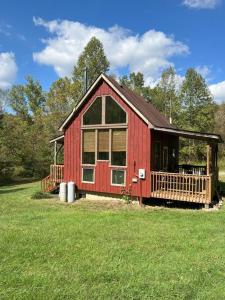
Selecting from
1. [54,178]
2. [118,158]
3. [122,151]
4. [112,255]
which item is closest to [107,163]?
[118,158]

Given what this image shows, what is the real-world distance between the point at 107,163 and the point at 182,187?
3.76m

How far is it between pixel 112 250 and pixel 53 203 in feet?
27.0

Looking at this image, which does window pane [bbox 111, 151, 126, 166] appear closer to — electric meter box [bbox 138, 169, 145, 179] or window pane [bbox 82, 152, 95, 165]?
electric meter box [bbox 138, 169, 145, 179]

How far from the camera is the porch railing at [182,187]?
13517 millimetres

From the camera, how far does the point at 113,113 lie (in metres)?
15.9

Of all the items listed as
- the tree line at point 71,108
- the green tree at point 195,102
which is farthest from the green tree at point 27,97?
the green tree at point 195,102

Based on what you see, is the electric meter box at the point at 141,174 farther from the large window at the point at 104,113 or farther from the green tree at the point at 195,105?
the green tree at the point at 195,105

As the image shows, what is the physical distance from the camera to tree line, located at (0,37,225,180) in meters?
32.0

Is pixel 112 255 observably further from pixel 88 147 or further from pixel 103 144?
pixel 88 147

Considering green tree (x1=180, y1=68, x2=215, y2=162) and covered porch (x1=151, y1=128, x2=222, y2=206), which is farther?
green tree (x1=180, y1=68, x2=215, y2=162)

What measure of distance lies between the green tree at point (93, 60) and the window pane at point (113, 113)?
25.8m

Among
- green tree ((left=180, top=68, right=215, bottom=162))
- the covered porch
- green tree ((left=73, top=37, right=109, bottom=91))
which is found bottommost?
the covered porch

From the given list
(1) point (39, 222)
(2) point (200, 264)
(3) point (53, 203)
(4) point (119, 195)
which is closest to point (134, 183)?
(4) point (119, 195)

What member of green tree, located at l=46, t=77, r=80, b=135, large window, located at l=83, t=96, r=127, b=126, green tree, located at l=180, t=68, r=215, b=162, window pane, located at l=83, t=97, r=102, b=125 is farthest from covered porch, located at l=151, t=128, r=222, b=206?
green tree, located at l=180, t=68, r=215, b=162
